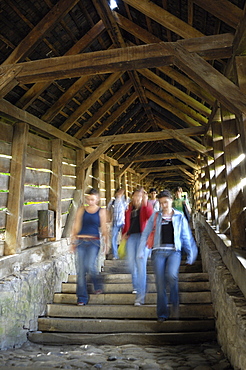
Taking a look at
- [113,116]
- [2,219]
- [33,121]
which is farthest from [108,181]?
[2,219]

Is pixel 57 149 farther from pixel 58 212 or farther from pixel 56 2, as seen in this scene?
pixel 56 2

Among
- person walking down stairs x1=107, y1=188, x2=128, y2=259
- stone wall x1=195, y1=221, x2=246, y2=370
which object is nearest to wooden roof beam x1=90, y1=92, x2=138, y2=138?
person walking down stairs x1=107, y1=188, x2=128, y2=259

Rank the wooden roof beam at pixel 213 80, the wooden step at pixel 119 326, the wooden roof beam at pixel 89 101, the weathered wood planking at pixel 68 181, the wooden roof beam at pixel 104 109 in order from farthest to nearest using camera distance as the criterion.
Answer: the wooden roof beam at pixel 104 109 → the weathered wood planking at pixel 68 181 → the wooden roof beam at pixel 89 101 → the wooden step at pixel 119 326 → the wooden roof beam at pixel 213 80

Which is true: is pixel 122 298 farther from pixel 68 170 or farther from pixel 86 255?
pixel 68 170

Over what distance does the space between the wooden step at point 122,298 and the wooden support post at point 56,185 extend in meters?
1.41

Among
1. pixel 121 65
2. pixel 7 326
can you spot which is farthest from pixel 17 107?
pixel 7 326

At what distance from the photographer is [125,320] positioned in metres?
3.62

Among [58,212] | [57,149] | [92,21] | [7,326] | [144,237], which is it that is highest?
[92,21]

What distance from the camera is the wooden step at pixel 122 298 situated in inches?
153

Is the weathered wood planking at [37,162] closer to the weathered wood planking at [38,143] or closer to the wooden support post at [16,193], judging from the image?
the weathered wood planking at [38,143]

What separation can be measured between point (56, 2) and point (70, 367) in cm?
488

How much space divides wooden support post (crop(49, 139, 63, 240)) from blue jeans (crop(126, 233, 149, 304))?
2.11 meters

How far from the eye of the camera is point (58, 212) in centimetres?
552

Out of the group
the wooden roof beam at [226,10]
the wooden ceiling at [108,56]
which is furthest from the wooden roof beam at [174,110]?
the wooden roof beam at [226,10]
